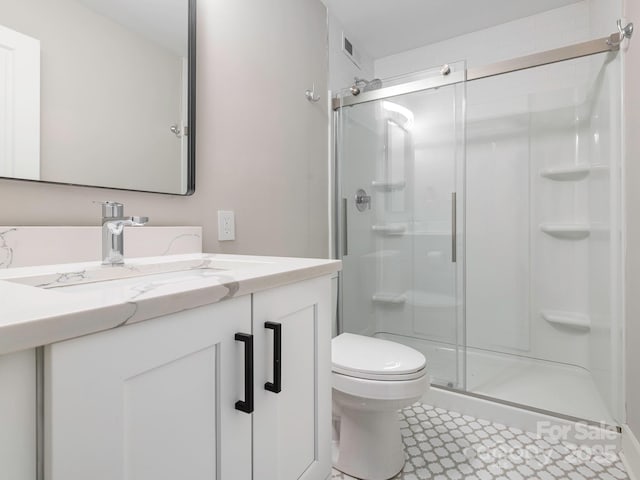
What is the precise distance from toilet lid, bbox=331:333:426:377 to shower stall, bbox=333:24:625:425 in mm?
603

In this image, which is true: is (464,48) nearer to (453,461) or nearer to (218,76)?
(218,76)

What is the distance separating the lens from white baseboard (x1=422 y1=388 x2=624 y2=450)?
1.40m

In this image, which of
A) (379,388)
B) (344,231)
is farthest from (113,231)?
(344,231)

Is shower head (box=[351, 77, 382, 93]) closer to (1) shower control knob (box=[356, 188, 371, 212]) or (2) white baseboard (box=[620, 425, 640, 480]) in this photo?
(1) shower control knob (box=[356, 188, 371, 212])

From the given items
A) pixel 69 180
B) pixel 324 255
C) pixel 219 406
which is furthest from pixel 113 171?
pixel 324 255

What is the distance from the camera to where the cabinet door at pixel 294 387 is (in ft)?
2.01

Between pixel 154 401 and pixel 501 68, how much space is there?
192 centimetres

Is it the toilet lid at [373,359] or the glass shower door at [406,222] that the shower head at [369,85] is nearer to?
the glass shower door at [406,222]

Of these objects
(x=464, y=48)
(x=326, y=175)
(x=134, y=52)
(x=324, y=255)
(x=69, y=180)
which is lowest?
(x=324, y=255)

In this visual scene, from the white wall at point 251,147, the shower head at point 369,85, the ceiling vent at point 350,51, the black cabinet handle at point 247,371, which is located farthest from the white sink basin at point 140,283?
the ceiling vent at point 350,51

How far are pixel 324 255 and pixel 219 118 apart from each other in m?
0.99

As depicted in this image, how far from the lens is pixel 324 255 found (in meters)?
1.98

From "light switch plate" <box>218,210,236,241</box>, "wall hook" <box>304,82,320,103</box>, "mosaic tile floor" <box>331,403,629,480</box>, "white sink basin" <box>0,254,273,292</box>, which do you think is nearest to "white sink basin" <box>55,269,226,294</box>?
"white sink basin" <box>0,254,273,292</box>

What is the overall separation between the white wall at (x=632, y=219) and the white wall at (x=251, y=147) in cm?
134
